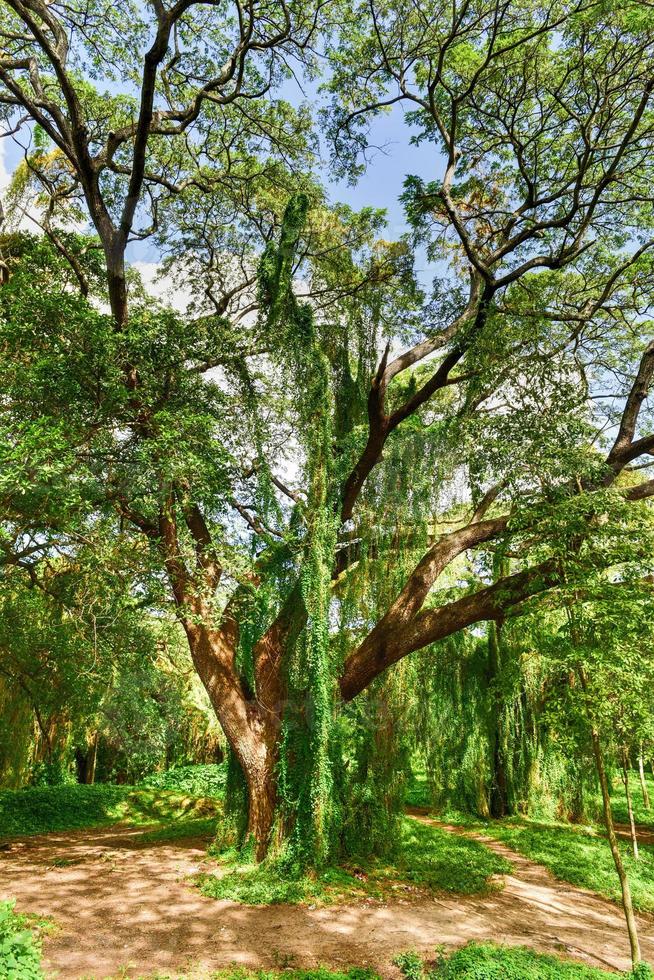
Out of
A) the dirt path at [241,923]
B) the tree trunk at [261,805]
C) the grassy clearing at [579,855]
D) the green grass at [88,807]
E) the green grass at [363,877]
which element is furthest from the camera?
the green grass at [88,807]

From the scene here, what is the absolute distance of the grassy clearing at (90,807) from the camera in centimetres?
1051

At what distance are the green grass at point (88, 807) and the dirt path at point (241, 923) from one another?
302 cm

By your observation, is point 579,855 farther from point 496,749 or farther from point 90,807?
point 90,807

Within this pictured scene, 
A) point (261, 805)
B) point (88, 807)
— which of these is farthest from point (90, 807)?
point (261, 805)

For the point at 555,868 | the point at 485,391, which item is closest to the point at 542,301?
the point at 485,391

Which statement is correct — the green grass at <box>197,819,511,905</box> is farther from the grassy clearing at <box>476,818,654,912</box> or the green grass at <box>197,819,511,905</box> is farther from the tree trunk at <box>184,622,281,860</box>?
the grassy clearing at <box>476,818,654,912</box>

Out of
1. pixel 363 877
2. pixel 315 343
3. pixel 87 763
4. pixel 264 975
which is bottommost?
pixel 363 877

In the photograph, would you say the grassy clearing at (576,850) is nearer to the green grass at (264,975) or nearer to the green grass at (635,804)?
the green grass at (635,804)

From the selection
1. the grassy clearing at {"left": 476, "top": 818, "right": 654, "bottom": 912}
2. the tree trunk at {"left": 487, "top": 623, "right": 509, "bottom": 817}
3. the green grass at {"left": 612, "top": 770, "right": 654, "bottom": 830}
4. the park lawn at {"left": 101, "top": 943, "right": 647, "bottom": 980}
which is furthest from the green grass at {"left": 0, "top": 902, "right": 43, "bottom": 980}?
the green grass at {"left": 612, "top": 770, "right": 654, "bottom": 830}

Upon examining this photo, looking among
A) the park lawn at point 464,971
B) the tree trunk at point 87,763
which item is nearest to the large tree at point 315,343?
the park lawn at point 464,971

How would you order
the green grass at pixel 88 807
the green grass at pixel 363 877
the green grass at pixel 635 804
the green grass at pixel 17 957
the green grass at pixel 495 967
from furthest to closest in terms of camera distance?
the green grass at pixel 635 804 → the green grass at pixel 88 807 → the green grass at pixel 363 877 → the green grass at pixel 495 967 → the green grass at pixel 17 957

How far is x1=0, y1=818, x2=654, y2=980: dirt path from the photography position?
4723 millimetres

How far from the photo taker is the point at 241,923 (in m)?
5.54

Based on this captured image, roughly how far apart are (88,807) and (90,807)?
4cm
